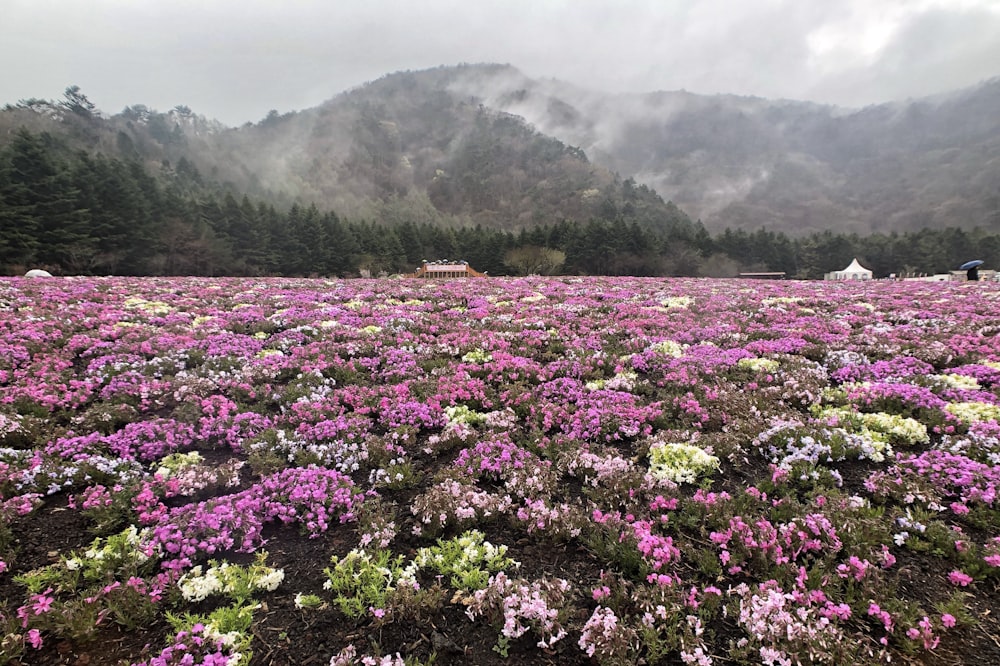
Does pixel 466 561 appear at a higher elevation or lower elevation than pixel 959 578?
lower

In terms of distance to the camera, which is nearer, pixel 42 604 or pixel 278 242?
pixel 42 604

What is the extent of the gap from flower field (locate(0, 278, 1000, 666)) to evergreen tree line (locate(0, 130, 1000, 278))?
55.8m

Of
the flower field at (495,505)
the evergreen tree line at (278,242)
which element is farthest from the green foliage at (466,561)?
the evergreen tree line at (278,242)

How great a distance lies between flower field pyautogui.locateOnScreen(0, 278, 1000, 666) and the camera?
15.6 ft

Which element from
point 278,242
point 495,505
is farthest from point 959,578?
point 278,242

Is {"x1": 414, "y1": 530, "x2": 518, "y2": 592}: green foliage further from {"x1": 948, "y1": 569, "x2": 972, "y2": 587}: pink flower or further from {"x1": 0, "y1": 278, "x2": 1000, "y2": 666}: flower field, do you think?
{"x1": 948, "y1": 569, "x2": 972, "y2": 587}: pink flower

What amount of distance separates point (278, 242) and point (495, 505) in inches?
3347

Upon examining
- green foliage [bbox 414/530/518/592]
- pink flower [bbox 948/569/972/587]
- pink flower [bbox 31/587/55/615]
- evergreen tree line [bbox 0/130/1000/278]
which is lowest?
green foliage [bbox 414/530/518/592]

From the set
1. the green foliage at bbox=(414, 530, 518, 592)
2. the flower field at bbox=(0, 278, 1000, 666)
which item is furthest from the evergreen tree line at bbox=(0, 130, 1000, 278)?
the green foliage at bbox=(414, 530, 518, 592)

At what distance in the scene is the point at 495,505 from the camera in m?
6.75

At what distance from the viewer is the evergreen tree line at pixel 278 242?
53312 mm

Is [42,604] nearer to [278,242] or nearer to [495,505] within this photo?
[495,505]

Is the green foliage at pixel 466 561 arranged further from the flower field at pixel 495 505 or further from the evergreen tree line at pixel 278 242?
the evergreen tree line at pixel 278 242

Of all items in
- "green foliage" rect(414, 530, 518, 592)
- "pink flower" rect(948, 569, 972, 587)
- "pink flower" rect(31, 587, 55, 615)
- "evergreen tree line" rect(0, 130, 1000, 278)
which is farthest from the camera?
"evergreen tree line" rect(0, 130, 1000, 278)
